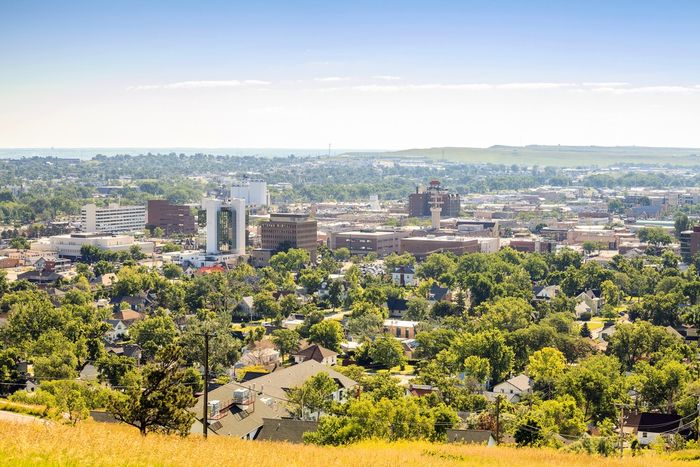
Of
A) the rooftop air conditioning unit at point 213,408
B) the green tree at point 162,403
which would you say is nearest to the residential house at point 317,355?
the rooftop air conditioning unit at point 213,408

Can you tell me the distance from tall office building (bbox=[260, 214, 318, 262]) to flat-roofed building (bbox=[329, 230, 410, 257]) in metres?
10.1

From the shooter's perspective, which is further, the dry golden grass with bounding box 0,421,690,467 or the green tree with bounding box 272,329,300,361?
the green tree with bounding box 272,329,300,361

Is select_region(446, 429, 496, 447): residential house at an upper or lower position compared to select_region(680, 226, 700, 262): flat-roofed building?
upper

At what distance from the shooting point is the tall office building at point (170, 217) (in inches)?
5037

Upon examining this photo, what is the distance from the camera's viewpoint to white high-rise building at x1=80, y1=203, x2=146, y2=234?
122 m

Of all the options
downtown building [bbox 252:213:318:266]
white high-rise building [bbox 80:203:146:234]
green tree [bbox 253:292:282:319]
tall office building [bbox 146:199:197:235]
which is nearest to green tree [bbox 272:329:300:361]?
green tree [bbox 253:292:282:319]

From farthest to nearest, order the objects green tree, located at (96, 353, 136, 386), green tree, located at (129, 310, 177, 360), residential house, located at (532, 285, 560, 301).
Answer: residential house, located at (532, 285, 560, 301)
green tree, located at (129, 310, 177, 360)
green tree, located at (96, 353, 136, 386)

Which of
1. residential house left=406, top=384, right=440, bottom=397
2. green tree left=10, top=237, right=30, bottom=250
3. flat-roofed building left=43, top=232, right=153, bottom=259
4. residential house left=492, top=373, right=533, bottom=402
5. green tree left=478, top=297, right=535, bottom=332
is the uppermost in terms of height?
green tree left=478, top=297, right=535, bottom=332

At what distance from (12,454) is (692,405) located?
87.2 ft

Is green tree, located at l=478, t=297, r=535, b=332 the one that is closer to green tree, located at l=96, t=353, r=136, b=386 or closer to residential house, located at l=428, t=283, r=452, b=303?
residential house, located at l=428, t=283, r=452, b=303

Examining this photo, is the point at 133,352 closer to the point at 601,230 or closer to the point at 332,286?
the point at 332,286

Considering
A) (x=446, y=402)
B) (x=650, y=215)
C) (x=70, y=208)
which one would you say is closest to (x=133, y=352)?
(x=446, y=402)

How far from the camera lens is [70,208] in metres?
153

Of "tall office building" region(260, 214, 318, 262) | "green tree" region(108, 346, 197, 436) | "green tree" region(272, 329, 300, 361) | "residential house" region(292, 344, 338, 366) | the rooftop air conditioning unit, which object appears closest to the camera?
"green tree" region(108, 346, 197, 436)
